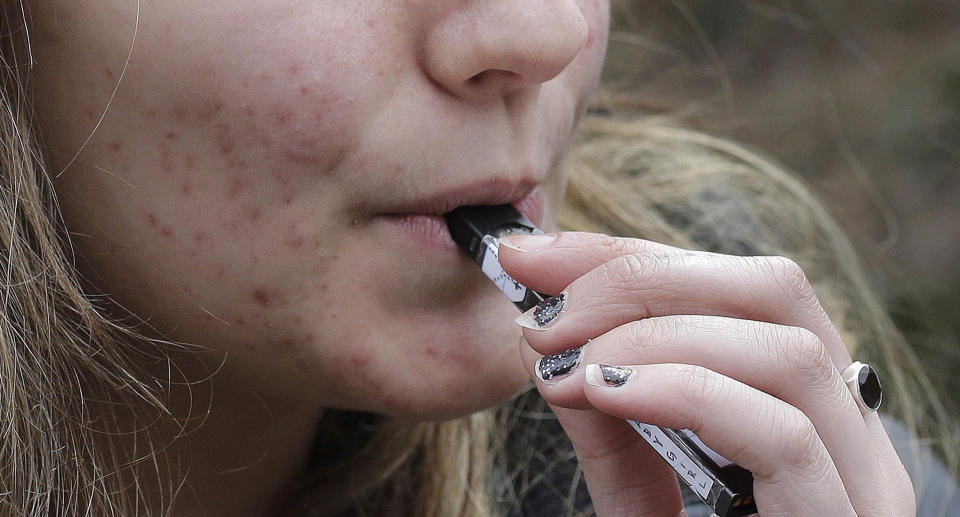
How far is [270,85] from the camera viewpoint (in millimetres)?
922

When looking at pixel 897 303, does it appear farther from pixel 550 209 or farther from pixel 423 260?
pixel 423 260

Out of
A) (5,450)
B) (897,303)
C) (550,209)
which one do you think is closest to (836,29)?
(897,303)

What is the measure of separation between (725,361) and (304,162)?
0.42 m

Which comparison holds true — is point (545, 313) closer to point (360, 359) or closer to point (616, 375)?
point (616, 375)

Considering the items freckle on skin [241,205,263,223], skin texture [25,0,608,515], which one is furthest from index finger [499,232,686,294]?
freckle on skin [241,205,263,223]

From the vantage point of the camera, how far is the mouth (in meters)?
1.00

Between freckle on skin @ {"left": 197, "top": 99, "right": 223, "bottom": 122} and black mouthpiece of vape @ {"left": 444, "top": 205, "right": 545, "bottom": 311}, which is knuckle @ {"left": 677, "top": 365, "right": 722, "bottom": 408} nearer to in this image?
black mouthpiece of vape @ {"left": 444, "top": 205, "right": 545, "bottom": 311}

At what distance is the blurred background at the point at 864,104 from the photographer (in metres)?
3.66

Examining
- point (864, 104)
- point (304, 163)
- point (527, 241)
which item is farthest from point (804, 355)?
point (864, 104)

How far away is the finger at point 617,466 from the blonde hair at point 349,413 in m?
0.43

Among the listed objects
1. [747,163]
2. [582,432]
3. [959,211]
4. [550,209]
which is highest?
[550,209]

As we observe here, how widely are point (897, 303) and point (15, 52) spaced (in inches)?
88.6

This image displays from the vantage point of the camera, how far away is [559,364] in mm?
900

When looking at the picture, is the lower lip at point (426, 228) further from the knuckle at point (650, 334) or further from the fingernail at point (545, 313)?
the knuckle at point (650, 334)
